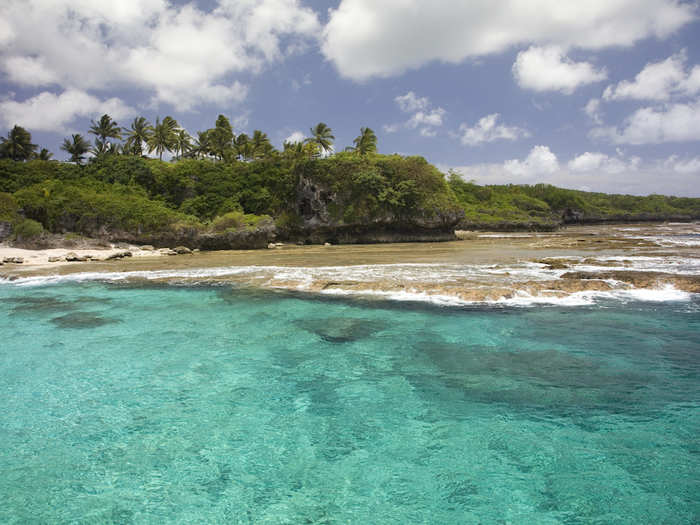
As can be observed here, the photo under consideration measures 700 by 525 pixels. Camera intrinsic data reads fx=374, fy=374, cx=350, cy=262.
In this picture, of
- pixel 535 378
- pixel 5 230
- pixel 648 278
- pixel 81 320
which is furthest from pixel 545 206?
pixel 81 320

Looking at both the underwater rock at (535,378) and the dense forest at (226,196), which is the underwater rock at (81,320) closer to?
the underwater rock at (535,378)

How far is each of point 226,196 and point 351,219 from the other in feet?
49.1

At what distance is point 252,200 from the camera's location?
43906mm

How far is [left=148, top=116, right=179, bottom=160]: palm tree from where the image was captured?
5341cm

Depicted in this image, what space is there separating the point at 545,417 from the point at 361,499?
2.91 meters

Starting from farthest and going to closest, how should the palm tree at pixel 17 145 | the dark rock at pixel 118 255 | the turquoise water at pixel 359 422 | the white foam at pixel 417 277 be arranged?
the palm tree at pixel 17 145
the dark rock at pixel 118 255
the white foam at pixel 417 277
the turquoise water at pixel 359 422

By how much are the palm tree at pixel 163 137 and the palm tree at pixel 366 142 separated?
27127 mm

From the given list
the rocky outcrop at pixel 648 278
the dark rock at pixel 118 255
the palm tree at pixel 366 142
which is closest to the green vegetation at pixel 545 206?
the palm tree at pixel 366 142

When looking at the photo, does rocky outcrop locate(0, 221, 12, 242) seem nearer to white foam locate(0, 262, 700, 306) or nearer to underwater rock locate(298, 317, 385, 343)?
white foam locate(0, 262, 700, 306)

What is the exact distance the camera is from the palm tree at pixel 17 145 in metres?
47.9

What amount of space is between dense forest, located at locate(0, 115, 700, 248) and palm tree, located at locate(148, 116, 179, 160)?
3.61 metres

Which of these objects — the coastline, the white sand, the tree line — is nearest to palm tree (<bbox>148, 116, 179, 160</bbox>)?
the tree line

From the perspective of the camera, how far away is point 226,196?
43312 millimetres

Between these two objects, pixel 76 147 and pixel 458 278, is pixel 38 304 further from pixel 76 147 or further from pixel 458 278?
pixel 76 147
